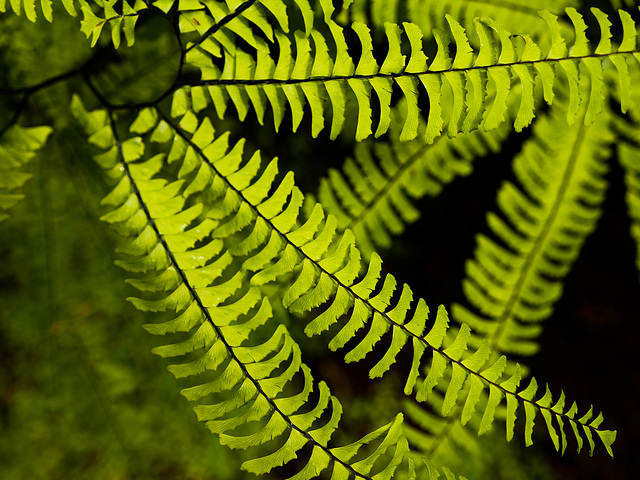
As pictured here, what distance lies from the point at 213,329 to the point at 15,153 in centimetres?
58

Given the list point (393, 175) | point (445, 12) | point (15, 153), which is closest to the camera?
point (15, 153)

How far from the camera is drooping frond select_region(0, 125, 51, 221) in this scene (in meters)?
1.01

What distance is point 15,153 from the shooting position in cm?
101

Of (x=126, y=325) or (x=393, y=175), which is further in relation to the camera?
(x=126, y=325)

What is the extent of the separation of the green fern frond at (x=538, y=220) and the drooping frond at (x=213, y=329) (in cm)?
70

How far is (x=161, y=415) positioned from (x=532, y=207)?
140 cm

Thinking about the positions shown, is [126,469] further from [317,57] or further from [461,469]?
[317,57]

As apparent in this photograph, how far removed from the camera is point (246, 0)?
908 mm

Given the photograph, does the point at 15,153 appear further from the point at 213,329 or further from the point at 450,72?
the point at 450,72

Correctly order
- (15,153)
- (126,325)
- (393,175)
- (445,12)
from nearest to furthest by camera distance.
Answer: (15,153) → (445,12) → (393,175) → (126,325)

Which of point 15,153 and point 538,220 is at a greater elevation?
point 538,220

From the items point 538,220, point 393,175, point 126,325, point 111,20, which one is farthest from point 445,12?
point 126,325

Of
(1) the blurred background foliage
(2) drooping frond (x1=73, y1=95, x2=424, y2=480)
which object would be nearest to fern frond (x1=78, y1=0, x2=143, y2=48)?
(2) drooping frond (x1=73, y1=95, x2=424, y2=480)

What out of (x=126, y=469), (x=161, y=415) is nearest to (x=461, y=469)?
(x=161, y=415)
